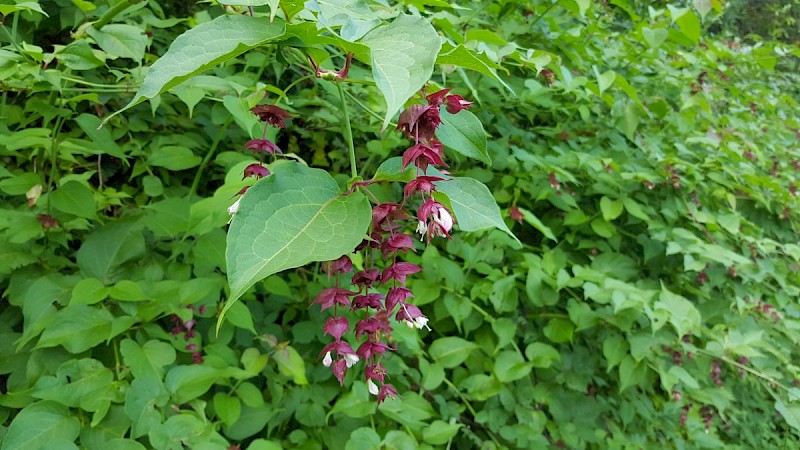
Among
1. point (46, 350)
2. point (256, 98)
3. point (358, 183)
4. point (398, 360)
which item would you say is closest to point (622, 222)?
point (398, 360)

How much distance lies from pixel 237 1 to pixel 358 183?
254 millimetres

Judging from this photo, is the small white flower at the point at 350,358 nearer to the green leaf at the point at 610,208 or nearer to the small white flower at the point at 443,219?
the small white flower at the point at 443,219

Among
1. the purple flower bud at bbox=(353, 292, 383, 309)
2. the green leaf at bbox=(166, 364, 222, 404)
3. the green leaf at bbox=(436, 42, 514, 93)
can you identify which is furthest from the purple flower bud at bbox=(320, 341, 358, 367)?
the green leaf at bbox=(166, 364, 222, 404)

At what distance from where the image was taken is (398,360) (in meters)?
1.74

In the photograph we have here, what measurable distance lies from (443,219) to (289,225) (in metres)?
0.19

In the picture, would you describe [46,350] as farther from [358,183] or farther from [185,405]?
[358,183]

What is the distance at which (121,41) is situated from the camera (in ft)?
3.92

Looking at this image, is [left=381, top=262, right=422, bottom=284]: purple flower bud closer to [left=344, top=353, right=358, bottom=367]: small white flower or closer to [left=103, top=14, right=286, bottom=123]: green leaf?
[left=344, top=353, right=358, bottom=367]: small white flower

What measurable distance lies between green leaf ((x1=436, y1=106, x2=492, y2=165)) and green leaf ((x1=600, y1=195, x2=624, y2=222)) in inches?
64.2

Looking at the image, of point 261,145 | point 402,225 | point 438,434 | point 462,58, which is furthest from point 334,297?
point 438,434

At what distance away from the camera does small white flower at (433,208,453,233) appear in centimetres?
61

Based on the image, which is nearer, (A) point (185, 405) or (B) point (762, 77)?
(A) point (185, 405)

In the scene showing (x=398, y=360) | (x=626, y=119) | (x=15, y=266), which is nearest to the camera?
(x=15, y=266)

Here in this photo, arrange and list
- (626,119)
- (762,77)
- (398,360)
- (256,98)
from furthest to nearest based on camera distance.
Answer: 1. (762,77)
2. (626,119)
3. (398,360)
4. (256,98)
